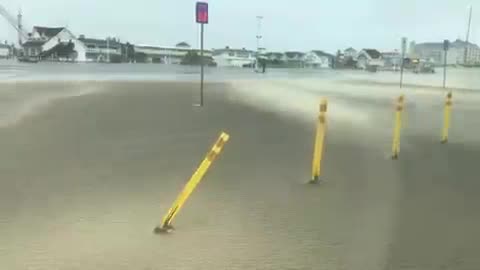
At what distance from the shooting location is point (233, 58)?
93.7 m

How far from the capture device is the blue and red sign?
15.4 meters

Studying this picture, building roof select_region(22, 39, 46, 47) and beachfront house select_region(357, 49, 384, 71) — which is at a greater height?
building roof select_region(22, 39, 46, 47)

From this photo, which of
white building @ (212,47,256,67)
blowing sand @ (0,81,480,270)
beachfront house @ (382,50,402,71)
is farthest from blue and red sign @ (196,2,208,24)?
white building @ (212,47,256,67)

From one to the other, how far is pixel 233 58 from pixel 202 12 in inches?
3099

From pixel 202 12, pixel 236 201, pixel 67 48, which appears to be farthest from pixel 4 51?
pixel 236 201

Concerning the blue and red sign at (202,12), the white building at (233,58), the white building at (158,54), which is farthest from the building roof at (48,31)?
the blue and red sign at (202,12)

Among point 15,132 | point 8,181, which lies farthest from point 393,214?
point 15,132

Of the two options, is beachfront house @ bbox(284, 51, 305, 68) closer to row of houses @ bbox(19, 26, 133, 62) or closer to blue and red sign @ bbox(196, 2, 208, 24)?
row of houses @ bbox(19, 26, 133, 62)

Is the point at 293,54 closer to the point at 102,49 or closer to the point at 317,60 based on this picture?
the point at 317,60

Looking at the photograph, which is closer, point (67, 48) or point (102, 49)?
point (67, 48)

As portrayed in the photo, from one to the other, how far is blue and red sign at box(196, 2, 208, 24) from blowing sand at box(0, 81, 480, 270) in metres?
4.40

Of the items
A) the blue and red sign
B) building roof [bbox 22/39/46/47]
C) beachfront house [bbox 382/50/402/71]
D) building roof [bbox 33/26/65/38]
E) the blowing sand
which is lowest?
the blowing sand

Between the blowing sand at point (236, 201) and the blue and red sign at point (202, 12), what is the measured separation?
4404 millimetres

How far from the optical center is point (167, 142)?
10.4 metres
